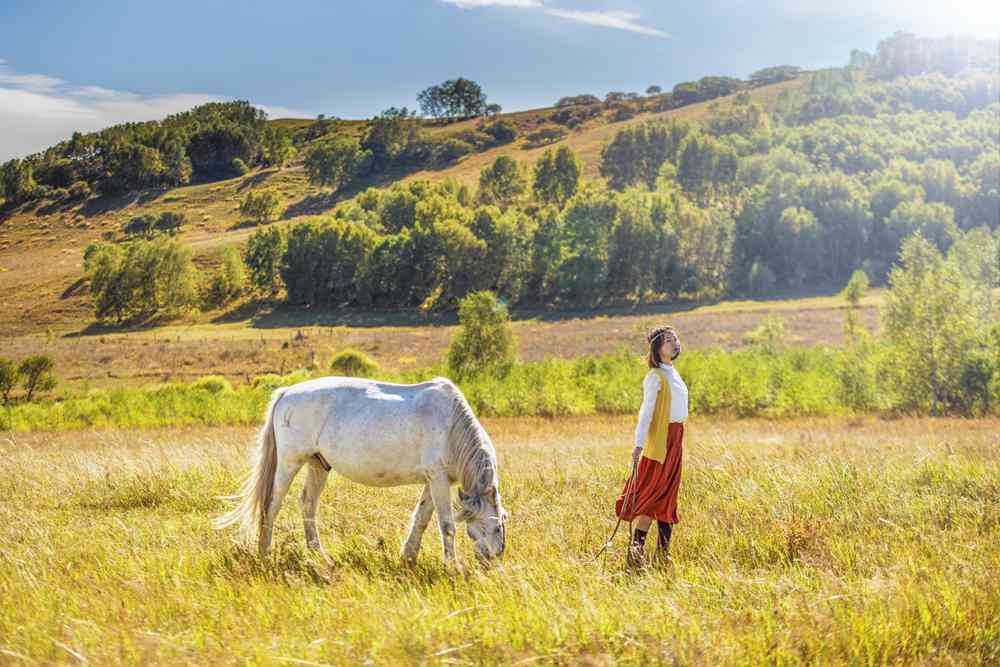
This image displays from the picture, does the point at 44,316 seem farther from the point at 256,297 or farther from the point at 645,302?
the point at 645,302

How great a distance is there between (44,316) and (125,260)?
10.2 metres

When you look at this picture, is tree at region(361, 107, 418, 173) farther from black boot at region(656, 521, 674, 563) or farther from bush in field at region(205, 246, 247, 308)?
black boot at region(656, 521, 674, 563)

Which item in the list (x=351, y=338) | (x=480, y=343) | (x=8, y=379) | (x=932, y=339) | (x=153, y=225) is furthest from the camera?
(x=153, y=225)

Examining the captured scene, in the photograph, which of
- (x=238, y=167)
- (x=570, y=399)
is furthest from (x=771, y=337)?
(x=238, y=167)

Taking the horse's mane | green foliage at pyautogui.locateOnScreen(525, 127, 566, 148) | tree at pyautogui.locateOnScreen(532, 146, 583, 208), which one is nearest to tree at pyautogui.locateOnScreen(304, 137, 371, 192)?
tree at pyautogui.locateOnScreen(532, 146, 583, 208)

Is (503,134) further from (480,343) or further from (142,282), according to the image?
(480,343)

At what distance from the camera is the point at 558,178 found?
5202 inches

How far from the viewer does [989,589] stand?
201 inches

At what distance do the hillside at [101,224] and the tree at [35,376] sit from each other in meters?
36.0

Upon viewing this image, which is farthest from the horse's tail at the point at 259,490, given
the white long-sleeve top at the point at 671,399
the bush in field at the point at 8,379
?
the bush in field at the point at 8,379

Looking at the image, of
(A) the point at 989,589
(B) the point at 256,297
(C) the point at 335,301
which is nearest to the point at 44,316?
(B) the point at 256,297

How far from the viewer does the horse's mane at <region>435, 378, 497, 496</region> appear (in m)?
6.68

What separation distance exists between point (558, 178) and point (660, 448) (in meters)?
129

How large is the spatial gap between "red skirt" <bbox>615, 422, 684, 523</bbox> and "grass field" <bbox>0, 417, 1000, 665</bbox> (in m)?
A: 0.52
